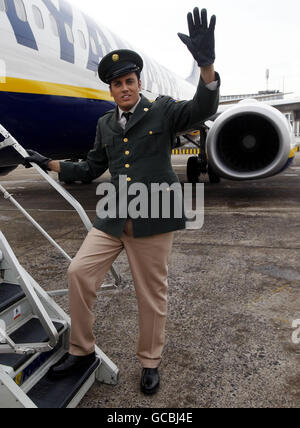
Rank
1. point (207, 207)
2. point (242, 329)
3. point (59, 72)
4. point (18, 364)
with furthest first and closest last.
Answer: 1. point (207, 207)
2. point (59, 72)
3. point (242, 329)
4. point (18, 364)

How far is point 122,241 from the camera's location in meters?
1.90

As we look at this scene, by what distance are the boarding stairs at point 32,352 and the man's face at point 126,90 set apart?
61cm

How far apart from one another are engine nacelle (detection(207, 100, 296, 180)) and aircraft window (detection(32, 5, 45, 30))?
3.36 metres

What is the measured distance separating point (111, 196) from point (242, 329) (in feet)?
4.39

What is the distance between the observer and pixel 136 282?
1.88 m

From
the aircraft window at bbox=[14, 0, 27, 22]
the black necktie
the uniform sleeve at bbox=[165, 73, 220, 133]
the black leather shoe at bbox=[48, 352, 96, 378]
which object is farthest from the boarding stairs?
the aircraft window at bbox=[14, 0, 27, 22]

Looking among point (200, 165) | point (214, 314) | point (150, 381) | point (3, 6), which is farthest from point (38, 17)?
point (200, 165)

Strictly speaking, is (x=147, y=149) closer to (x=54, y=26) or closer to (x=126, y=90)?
(x=126, y=90)

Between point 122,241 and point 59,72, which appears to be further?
point 59,72

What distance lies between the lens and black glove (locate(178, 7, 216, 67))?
4.98 ft

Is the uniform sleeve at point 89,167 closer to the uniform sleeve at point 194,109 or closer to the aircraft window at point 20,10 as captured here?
the uniform sleeve at point 194,109

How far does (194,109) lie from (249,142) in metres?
5.38

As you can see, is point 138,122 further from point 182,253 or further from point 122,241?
point 182,253
